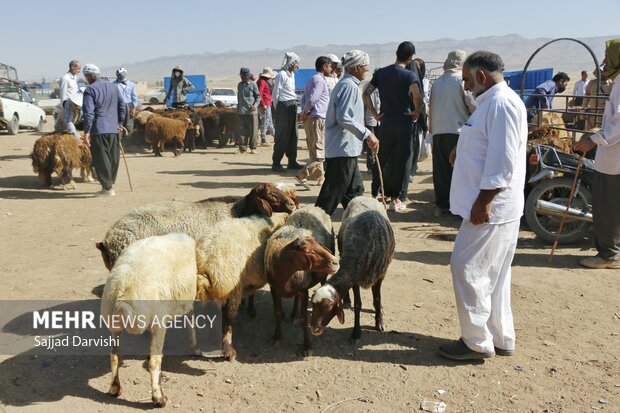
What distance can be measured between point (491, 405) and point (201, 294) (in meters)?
2.19

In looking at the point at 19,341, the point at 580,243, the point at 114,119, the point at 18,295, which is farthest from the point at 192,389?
the point at 114,119

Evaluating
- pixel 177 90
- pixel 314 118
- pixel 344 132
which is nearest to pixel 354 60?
pixel 344 132

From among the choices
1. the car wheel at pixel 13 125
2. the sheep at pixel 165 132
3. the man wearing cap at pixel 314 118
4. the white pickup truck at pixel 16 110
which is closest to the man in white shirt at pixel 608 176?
the man wearing cap at pixel 314 118

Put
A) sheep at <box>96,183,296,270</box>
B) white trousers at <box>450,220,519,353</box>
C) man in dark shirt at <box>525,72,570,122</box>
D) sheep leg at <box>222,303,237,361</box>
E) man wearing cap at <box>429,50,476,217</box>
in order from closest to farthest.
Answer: white trousers at <box>450,220,519,353</box> < sheep leg at <box>222,303,237,361</box> < sheep at <box>96,183,296,270</box> < man wearing cap at <box>429,50,476,217</box> < man in dark shirt at <box>525,72,570,122</box>

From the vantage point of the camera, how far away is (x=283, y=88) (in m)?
12.7

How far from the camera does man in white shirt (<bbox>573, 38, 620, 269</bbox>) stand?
6.03m

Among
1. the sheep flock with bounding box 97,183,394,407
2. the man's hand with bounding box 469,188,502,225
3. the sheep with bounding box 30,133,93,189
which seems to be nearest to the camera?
A: the sheep flock with bounding box 97,183,394,407

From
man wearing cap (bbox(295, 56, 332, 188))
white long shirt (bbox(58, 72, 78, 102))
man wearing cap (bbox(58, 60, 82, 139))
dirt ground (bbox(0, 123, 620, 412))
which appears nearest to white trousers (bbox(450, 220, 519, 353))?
dirt ground (bbox(0, 123, 620, 412))

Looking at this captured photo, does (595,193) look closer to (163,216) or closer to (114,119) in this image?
(163,216)

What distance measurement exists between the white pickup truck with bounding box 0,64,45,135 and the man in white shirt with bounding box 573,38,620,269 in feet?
64.7

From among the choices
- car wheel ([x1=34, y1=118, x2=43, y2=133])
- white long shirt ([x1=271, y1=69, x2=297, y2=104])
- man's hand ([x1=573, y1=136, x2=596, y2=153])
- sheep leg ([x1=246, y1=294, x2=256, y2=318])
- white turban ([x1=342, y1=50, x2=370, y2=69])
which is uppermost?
white turban ([x1=342, y1=50, x2=370, y2=69])

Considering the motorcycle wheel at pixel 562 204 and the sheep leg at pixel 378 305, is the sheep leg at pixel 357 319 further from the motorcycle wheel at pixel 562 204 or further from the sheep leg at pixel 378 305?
the motorcycle wheel at pixel 562 204

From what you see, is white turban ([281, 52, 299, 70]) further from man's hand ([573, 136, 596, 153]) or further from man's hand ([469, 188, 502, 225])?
man's hand ([469, 188, 502, 225])

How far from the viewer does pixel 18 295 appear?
5.77m
